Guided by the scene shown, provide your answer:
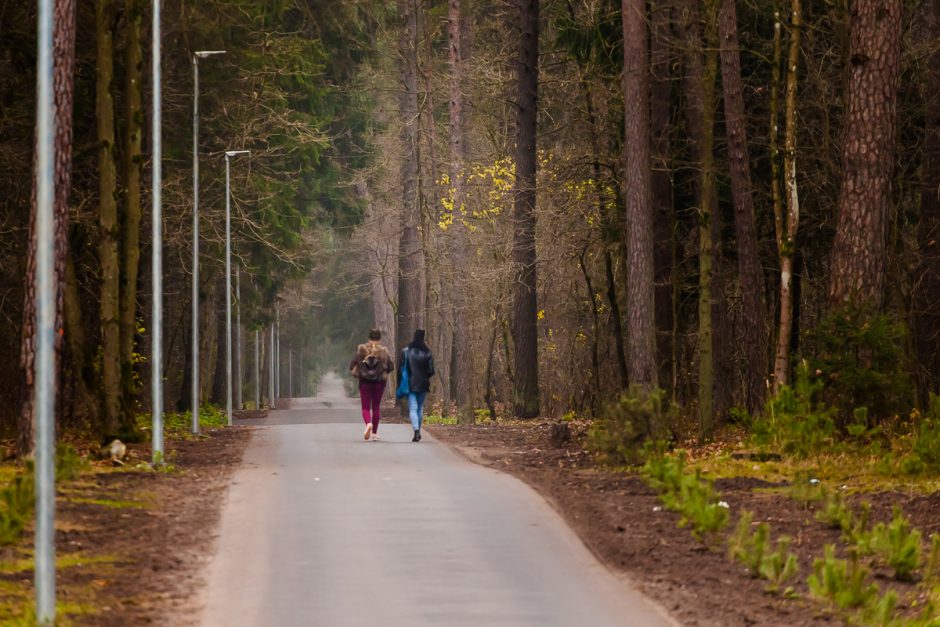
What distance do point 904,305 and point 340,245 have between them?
216ft

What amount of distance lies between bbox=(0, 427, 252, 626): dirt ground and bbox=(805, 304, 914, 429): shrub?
304 inches

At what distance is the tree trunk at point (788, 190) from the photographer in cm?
2375

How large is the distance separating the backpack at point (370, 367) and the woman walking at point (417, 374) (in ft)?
2.07

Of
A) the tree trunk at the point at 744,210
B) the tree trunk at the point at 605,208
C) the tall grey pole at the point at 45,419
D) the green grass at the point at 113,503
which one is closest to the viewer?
the tall grey pole at the point at 45,419

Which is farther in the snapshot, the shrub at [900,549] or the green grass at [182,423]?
the green grass at [182,423]

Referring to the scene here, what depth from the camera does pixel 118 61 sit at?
1163 inches

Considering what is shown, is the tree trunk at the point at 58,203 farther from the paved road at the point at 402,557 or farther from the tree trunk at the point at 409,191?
the tree trunk at the point at 409,191

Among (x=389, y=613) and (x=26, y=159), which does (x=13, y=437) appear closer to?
(x=26, y=159)

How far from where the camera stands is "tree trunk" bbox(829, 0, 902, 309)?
69.9 ft

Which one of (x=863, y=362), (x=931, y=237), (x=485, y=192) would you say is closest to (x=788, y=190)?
(x=931, y=237)

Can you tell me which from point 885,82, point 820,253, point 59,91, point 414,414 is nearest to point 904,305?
point 820,253

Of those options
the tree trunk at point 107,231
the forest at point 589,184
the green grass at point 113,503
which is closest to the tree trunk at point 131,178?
the forest at point 589,184

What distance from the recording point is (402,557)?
13.0m

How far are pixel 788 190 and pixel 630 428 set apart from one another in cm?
614
